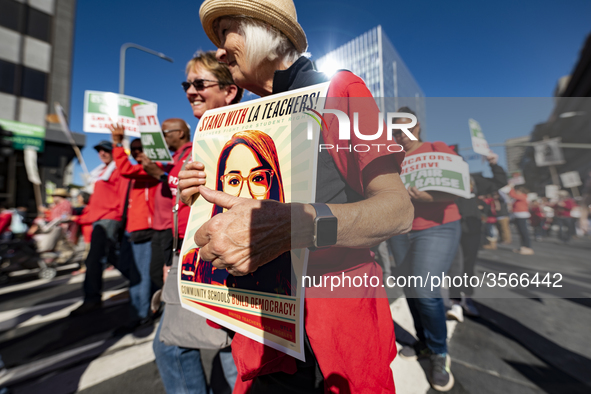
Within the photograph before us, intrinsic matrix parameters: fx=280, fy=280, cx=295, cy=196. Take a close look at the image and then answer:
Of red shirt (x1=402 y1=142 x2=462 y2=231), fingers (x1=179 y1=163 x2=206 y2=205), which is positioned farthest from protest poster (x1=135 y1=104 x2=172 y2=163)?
red shirt (x1=402 y1=142 x2=462 y2=231)

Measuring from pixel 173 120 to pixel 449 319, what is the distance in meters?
3.77

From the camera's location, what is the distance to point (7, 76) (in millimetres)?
13859

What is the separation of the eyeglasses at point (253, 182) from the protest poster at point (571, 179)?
131cm

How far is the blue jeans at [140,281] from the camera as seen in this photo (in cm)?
301

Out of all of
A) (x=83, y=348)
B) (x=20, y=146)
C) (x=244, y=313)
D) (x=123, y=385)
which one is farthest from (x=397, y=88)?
(x=20, y=146)

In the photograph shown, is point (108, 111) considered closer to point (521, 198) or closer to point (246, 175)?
point (246, 175)

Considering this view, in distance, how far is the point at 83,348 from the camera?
2.74 metres

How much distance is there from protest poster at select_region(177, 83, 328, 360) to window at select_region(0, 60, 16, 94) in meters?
19.3

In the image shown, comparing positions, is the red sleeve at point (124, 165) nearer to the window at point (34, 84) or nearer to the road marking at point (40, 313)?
the road marking at point (40, 313)

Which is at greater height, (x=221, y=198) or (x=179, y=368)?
(x=221, y=198)

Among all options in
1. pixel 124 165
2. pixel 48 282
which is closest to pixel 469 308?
pixel 124 165

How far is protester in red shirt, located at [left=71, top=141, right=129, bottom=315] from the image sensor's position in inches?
139

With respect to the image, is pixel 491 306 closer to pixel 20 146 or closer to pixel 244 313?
pixel 244 313

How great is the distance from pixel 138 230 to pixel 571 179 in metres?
3.50
